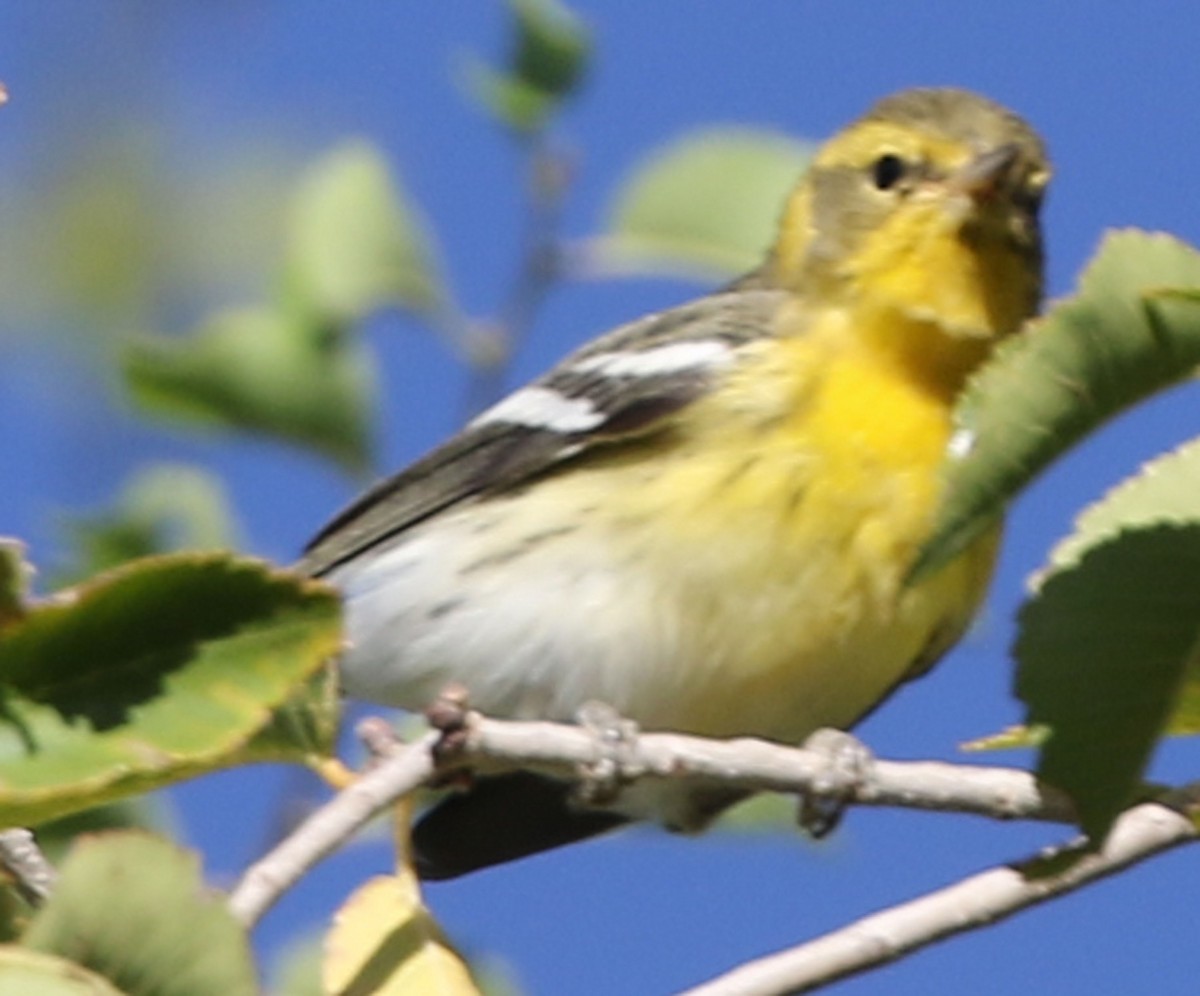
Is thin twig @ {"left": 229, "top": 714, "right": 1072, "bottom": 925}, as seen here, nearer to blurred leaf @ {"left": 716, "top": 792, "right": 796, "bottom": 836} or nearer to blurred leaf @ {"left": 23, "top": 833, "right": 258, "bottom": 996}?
blurred leaf @ {"left": 23, "top": 833, "right": 258, "bottom": 996}

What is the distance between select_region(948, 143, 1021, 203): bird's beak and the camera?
11.8 ft

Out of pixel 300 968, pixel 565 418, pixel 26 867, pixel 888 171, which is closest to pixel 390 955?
pixel 26 867

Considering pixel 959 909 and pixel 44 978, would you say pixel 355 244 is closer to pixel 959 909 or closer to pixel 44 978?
pixel 959 909

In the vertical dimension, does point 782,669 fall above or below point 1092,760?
above

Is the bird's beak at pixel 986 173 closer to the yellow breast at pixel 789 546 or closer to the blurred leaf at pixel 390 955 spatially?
the yellow breast at pixel 789 546

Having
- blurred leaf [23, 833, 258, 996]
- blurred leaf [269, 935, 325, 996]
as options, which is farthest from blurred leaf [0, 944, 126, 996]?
blurred leaf [269, 935, 325, 996]

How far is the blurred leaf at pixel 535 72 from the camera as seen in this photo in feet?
11.8

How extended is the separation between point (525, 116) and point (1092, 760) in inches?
89.5

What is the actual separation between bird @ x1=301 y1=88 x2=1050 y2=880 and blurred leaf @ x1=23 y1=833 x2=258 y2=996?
1.87m

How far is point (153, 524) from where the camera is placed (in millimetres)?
3314

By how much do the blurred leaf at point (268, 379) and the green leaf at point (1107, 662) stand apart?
2249 millimetres

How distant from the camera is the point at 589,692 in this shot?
11.0 feet

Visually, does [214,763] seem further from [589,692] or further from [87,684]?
[589,692]

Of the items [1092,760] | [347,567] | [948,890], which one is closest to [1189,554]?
[1092,760]
